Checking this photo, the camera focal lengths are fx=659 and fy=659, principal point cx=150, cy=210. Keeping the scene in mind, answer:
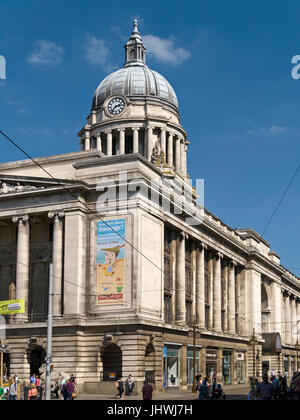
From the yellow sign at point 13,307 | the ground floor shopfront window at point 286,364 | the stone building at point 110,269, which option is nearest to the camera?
the yellow sign at point 13,307

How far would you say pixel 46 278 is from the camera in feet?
200

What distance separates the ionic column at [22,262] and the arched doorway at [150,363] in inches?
442

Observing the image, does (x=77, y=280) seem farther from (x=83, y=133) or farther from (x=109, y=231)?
(x=83, y=133)

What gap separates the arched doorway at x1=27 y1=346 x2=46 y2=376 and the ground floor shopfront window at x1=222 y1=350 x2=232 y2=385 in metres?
26.6

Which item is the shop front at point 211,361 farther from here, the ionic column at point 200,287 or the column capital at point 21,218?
the column capital at point 21,218

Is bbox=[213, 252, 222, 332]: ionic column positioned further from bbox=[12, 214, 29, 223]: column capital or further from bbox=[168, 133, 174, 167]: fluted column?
bbox=[12, 214, 29, 223]: column capital

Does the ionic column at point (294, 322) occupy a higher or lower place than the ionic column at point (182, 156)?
lower

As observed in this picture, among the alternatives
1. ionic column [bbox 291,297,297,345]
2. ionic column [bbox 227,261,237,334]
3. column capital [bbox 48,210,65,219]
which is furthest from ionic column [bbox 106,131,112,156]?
ionic column [bbox 291,297,297,345]

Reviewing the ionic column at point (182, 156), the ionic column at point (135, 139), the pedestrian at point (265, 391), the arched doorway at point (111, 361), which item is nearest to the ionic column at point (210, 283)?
the ionic column at point (182, 156)

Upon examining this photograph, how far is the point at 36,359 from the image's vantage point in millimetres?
58594

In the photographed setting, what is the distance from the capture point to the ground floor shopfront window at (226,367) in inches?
3046

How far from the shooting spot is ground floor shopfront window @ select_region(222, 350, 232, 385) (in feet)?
254

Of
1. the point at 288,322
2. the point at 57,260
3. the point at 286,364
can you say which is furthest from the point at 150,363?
the point at 288,322
